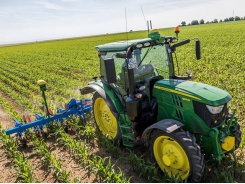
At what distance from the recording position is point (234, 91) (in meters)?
7.66

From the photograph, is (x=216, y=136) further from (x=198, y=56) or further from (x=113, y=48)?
(x=113, y=48)

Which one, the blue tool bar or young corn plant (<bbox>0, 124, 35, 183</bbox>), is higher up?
the blue tool bar

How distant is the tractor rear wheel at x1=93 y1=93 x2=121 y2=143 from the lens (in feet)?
16.0

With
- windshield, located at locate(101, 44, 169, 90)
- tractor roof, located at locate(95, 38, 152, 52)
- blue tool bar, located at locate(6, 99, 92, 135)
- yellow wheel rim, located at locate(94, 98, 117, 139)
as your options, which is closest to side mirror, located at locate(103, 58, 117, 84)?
windshield, located at locate(101, 44, 169, 90)

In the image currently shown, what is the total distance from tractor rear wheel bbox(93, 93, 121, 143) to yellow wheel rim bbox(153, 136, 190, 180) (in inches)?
44.3

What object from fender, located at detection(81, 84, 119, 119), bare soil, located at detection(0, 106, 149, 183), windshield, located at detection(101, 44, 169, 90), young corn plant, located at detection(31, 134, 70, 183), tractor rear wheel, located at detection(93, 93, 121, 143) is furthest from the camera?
tractor rear wheel, located at detection(93, 93, 121, 143)

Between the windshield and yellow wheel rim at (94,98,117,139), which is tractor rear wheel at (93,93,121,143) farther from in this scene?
the windshield

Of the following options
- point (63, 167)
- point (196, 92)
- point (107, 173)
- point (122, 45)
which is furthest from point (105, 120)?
point (196, 92)

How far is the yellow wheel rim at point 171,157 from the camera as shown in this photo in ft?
11.3

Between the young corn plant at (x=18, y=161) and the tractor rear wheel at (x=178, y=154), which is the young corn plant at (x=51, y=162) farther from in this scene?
the tractor rear wheel at (x=178, y=154)

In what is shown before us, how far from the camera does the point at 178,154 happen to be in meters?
3.48

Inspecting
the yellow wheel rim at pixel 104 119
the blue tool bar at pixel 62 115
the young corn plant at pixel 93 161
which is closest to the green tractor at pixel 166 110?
the yellow wheel rim at pixel 104 119

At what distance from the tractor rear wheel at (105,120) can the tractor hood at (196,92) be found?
141 centimetres

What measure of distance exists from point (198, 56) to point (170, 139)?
1.74 meters
